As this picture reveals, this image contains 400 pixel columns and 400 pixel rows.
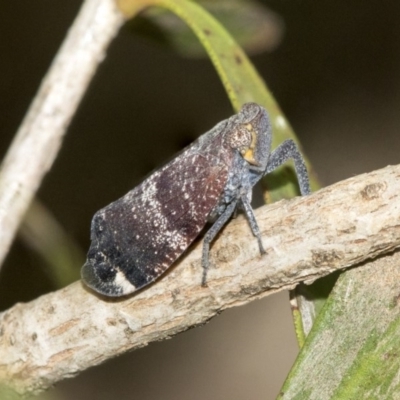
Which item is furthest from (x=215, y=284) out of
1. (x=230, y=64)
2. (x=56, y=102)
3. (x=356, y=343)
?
(x=56, y=102)

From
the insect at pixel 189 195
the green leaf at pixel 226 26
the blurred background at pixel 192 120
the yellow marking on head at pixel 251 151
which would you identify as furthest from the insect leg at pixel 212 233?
the blurred background at pixel 192 120

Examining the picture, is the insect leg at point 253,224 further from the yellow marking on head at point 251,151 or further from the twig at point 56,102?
the twig at point 56,102

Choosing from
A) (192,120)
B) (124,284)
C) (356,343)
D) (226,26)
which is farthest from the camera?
(192,120)

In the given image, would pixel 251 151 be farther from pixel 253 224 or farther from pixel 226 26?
pixel 226 26

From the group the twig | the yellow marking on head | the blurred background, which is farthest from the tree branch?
the blurred background

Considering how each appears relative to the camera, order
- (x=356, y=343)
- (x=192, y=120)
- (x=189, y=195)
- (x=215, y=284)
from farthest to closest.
A: (x=192, y=120)
(x=189, y=195)
(x=215, y=284)
(x=356, y=343)

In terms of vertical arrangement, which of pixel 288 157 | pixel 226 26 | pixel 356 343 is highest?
pixel 226 26

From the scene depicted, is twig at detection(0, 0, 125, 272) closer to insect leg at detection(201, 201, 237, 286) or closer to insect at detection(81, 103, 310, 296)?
insect at detection(81, 103, 310, 296)
